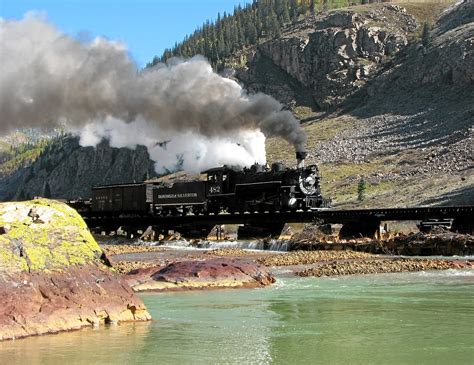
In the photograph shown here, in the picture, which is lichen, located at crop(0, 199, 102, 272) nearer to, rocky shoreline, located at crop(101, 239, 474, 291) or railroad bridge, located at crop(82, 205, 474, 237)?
rocky shoreline, located at crop(101, 239, 474, 291)

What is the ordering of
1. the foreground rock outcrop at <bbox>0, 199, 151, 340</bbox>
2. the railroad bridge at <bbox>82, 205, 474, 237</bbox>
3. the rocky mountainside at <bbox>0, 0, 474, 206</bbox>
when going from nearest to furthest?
the foreground rock outcrop at <bbox>0, 199, 151, 340</bbox> < the railroad bridge at <bbox>82, 205, 474, 237</bbox> < the rocky mountainside at <bbox>0, 0, 474, 206</bbox>

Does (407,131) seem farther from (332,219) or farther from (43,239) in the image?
(43,239)

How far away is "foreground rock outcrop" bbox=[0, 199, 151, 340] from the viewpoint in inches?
621

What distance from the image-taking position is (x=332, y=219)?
5597 centimetres

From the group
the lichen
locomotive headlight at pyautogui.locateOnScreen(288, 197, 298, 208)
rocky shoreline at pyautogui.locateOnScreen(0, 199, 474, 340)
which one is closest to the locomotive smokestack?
locomotive headlight at pyautogui.locateOnScreen(288, 197, 298, 208)

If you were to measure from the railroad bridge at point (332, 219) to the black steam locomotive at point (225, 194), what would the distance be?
2.58ft

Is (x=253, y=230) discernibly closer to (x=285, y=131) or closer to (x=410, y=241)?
(x=285, y=131)

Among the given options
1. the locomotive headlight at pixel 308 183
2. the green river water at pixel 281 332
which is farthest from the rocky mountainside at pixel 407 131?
the green river water at pixel 281 332

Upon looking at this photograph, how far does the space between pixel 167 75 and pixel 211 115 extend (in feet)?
19.8

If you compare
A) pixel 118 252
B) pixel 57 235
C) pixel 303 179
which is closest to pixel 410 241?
pixel 303 179

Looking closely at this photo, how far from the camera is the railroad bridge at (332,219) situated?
49.8 m

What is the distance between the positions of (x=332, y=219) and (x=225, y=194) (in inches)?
442

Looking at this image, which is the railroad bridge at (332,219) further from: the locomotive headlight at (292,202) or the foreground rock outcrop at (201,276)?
the foreground rock outcrop at (201,276)

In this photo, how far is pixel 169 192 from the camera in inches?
2687
